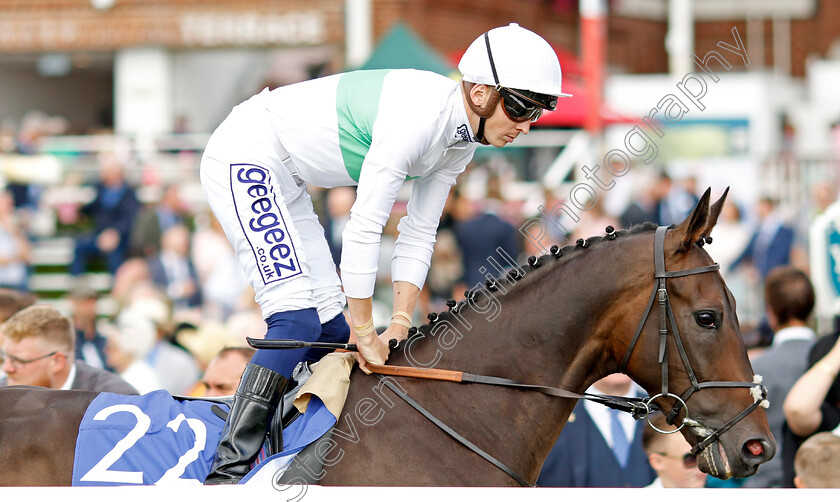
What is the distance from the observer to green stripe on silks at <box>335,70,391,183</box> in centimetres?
339

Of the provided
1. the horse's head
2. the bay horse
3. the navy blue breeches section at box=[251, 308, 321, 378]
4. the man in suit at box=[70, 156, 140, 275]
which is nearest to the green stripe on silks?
the navy blue breeches section at box=[251, 308, 321, 378]

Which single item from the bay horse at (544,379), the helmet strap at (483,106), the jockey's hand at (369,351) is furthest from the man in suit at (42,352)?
the helmet strap at (483,106)

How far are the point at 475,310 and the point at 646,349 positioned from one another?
614mm

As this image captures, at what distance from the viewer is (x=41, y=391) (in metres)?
3.43

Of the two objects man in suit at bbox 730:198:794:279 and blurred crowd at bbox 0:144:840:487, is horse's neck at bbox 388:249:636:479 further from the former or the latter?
man in suit at bbox 730:198:794:279

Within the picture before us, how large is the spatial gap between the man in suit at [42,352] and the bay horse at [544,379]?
1.07 m

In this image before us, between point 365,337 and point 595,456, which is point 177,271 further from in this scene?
point 365,337

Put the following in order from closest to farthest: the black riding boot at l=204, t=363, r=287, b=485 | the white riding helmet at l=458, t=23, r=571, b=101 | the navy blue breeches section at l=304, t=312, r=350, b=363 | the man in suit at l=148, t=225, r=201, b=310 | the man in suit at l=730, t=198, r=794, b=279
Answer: the black riding boot at l=204, t=363, r=287, b=485
the white riding helmet at l=458, t=23, r=571, b=101
the navy blue breeches section at l=304, t=312, r=350, b=363
the man in suit at l=730, t=198, r=794, b=279
the man in suit at l=148, t=225, r=201, b=310

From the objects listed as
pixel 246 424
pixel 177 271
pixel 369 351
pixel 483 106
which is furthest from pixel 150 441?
pixel 177 271

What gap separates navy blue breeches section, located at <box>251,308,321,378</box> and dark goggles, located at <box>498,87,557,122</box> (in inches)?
38.5

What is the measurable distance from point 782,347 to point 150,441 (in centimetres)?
368

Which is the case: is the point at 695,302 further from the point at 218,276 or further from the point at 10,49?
the point at 10,49

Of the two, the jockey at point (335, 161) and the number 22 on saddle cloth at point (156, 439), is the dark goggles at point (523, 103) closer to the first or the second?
the jockey at point (335, 161)

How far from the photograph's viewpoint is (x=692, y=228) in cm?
325
